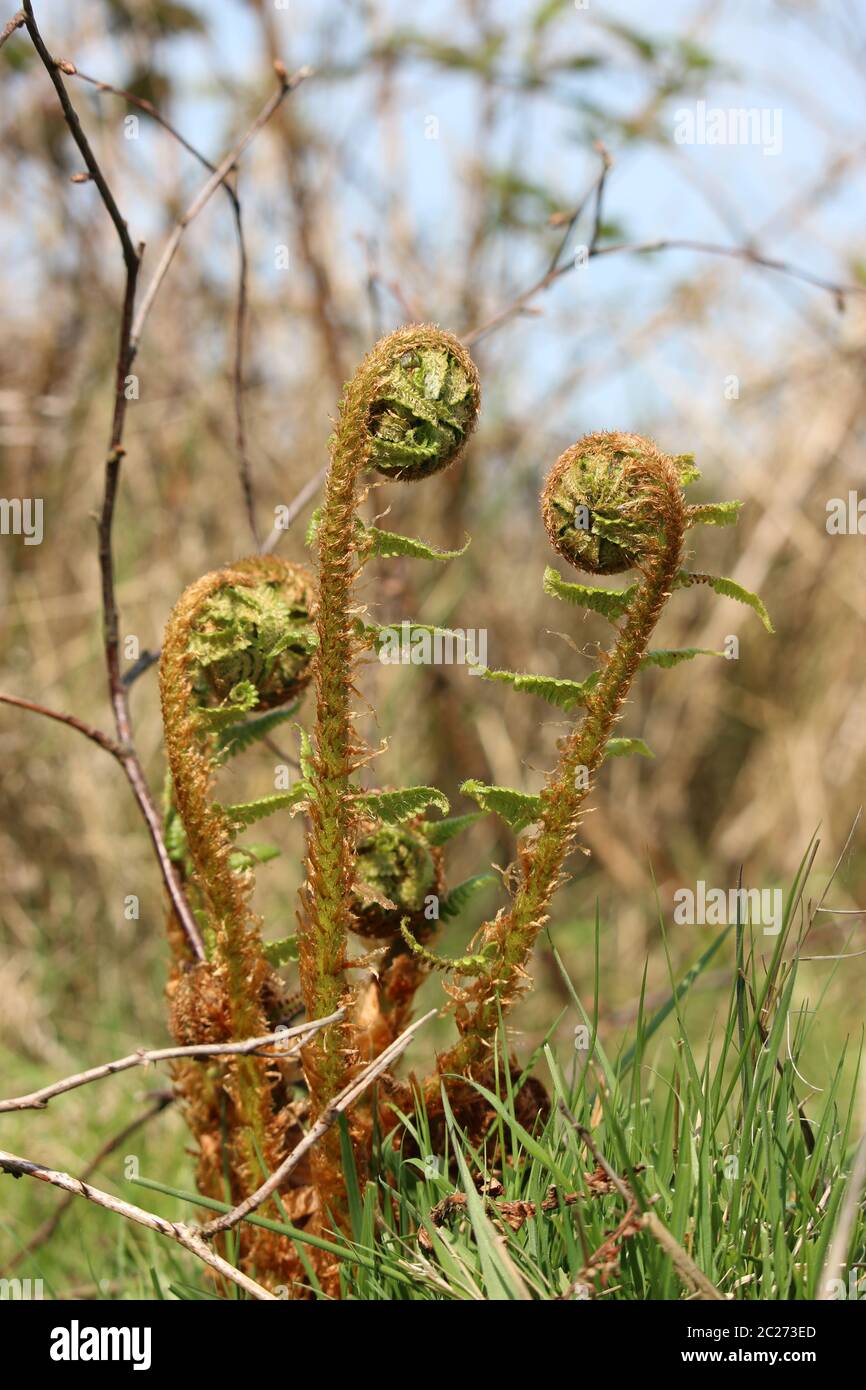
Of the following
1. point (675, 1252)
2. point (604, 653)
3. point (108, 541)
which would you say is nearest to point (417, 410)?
point (604, 653)

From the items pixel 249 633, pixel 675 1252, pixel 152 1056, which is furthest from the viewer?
pixel 249 633

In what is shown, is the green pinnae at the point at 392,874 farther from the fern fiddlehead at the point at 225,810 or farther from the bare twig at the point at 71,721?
the bare twig at the point at 71,721

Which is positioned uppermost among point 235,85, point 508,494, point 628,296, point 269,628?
point 235,85

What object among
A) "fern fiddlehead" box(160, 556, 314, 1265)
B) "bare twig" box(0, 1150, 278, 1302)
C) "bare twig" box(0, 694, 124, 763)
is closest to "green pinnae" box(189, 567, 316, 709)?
"fern fiddlehead" box(160, 556, 314, 1265)

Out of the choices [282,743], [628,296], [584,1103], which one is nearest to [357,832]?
[584,1103]

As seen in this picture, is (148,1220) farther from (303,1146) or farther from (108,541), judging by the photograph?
A: (108,541)

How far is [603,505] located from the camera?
104cm

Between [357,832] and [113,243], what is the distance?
132 inches

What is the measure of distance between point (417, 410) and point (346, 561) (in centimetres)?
13

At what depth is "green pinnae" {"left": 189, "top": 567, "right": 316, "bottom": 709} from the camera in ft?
3.80

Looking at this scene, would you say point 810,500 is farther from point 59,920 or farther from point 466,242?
point 59,920

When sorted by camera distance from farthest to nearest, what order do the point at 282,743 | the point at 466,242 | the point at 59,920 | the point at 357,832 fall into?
the point at 466,242 < the point at 59,920 < the point at 282,743 < the point at 357,832
